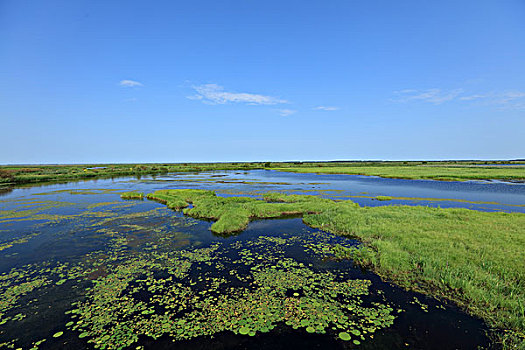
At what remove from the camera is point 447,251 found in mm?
13109

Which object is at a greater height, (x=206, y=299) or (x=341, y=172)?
(x=341, y=172)

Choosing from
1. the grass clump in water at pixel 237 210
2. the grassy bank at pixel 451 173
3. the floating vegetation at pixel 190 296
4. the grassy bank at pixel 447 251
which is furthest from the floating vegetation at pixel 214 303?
the grassy bank at pixel 451 173

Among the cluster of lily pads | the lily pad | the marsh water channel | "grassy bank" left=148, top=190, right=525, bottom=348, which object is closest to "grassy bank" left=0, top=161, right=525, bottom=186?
"grassy bank" left=148, top=190, right=525, bottom=348

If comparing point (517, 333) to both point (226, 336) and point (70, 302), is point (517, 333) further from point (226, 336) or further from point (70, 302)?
point (70, 302)

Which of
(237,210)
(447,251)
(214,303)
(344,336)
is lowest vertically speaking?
(344,336)

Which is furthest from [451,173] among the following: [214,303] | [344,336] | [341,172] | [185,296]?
[185,296]

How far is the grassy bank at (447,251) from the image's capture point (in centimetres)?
907

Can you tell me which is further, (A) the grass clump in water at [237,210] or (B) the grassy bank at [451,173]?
(B) the grassy bank at [451,173]

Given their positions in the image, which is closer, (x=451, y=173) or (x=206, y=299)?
(x=206, y=299)

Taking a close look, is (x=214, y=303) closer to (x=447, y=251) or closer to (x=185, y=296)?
(x=185, y=296)

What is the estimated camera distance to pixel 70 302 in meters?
9.88

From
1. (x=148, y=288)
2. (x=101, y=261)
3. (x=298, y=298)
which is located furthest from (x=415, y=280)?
(x=101, y=261)

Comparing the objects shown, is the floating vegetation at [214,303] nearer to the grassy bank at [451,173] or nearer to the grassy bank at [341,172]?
the grassy bank at [451,173]

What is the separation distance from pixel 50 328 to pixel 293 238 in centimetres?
1441
